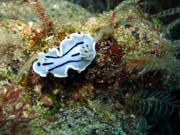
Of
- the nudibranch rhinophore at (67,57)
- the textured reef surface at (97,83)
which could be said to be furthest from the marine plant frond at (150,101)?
the nudibranch rhinophore at (67,57)

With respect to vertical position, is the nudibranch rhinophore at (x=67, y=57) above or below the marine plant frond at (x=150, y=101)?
above

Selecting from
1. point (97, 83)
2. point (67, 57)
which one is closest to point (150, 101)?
point (97, 83)

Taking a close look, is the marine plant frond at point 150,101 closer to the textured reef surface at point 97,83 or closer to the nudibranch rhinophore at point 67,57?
the textured reef surface at point 97,83

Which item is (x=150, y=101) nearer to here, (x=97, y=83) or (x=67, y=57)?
(x=97, y=83)

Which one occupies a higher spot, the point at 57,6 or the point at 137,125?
the point at 57,6

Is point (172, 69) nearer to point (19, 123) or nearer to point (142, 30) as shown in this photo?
point (142, 30)

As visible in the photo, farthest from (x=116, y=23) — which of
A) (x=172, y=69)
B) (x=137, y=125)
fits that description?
(x=137, y=125)
